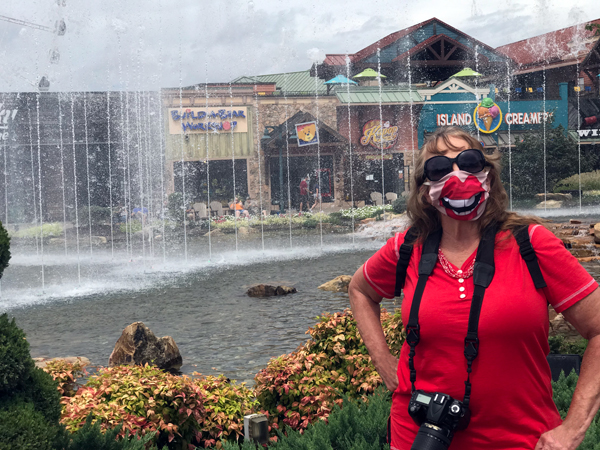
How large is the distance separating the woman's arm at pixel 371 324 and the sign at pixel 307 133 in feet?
117

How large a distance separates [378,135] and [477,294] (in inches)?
1509

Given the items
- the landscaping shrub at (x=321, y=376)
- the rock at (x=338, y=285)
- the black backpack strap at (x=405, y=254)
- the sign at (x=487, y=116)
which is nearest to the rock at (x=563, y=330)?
the landscaping shrub at (x=321, y=376)

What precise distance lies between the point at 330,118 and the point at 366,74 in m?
3.47

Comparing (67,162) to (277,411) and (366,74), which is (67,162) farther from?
(277,411)

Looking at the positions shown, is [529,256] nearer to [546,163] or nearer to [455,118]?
[546,163]

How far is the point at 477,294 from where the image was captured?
2395 millimetres

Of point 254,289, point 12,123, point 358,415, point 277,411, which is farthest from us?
point 12,123

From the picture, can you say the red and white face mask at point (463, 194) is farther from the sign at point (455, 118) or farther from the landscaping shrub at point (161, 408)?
the sign at point (455, 118)

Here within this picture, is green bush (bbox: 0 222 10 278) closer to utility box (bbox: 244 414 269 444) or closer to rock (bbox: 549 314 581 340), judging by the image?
utility box (bbox: 244 414 269 444)

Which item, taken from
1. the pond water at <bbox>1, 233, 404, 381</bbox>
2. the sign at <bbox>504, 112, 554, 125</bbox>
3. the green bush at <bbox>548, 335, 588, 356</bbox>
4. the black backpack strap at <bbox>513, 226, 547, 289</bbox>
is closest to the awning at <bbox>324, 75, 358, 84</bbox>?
the sign at <bbox>504, 112, 554, 125</bbox>

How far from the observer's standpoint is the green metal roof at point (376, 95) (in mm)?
39906

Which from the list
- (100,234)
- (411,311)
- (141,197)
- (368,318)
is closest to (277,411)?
(368,318)

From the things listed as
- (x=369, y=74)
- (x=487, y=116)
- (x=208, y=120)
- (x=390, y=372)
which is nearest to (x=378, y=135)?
(x=369, y=74)

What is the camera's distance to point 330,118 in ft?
132
